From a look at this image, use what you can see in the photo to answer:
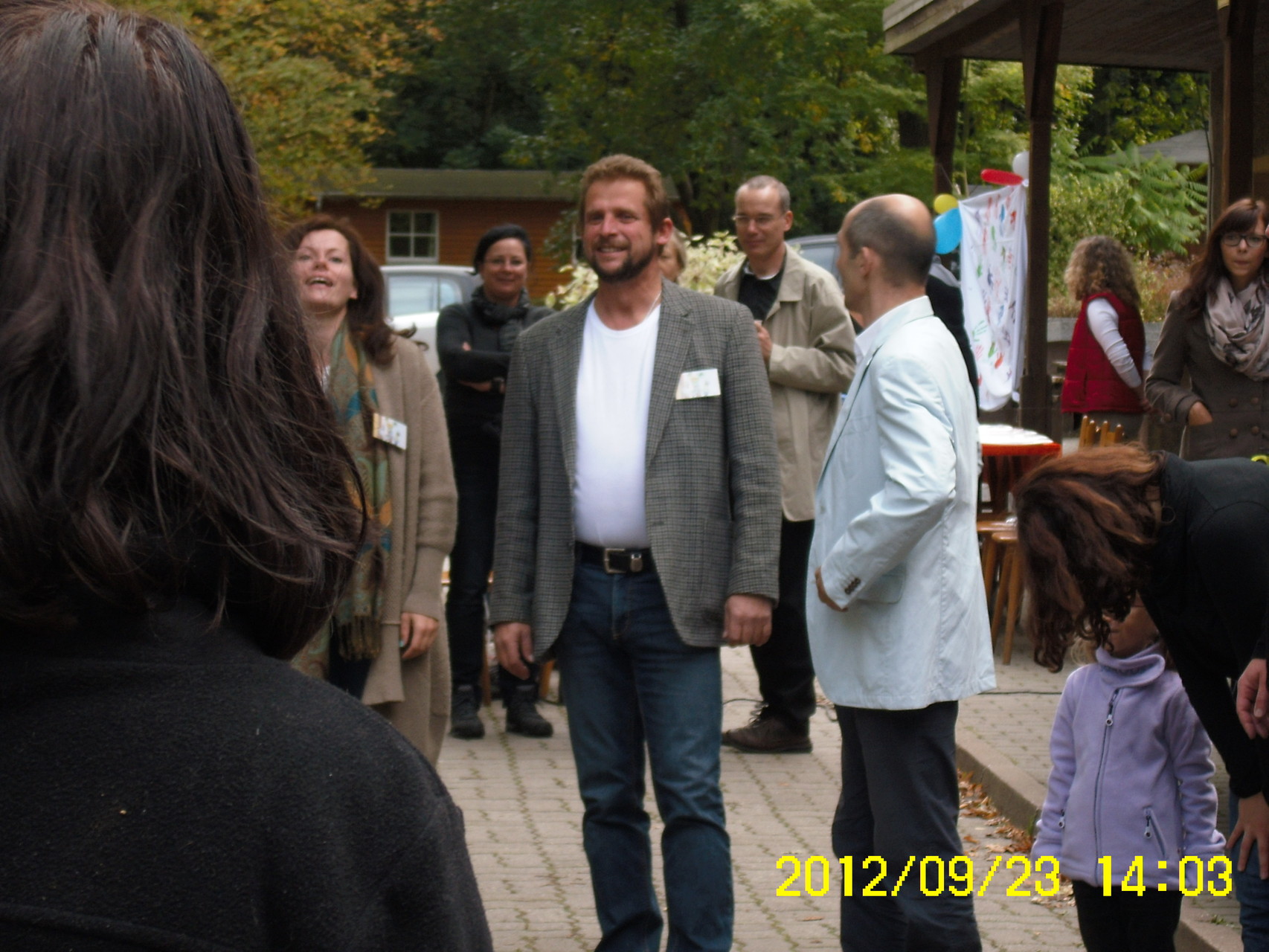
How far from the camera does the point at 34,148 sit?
962 mm

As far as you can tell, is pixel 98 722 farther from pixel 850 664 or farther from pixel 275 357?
pixel 850 664

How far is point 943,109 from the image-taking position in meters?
11.5

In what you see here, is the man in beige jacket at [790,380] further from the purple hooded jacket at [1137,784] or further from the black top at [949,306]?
the purple hooded jacket at [1137,784]

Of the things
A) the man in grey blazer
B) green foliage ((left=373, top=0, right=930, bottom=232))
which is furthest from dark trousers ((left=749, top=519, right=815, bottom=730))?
green foliage ((left=373, top=0, right=930, bottom=232))

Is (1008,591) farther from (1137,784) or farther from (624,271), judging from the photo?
(624,271)

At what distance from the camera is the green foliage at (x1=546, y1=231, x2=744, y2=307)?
10.2 m

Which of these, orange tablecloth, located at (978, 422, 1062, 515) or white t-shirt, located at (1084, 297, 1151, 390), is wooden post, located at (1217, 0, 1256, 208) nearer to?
white t-shirt, located at (1084, 297, 1151, 390)

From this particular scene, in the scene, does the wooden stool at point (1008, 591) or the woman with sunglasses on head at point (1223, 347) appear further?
the wooden stool at point (1008, 591)

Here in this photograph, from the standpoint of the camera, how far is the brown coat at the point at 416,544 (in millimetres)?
4199

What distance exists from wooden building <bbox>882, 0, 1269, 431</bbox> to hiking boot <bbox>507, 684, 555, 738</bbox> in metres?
4.47

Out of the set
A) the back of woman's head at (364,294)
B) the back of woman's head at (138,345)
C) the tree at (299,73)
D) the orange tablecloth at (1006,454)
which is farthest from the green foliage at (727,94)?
the back of woman's head at (138,345)

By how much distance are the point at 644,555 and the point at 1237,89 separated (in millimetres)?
5184

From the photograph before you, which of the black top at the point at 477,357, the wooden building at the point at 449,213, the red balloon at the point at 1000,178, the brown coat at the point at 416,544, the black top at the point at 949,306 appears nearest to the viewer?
the brown coat at the point at 416,544

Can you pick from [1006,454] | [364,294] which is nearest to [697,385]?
[364,294]
